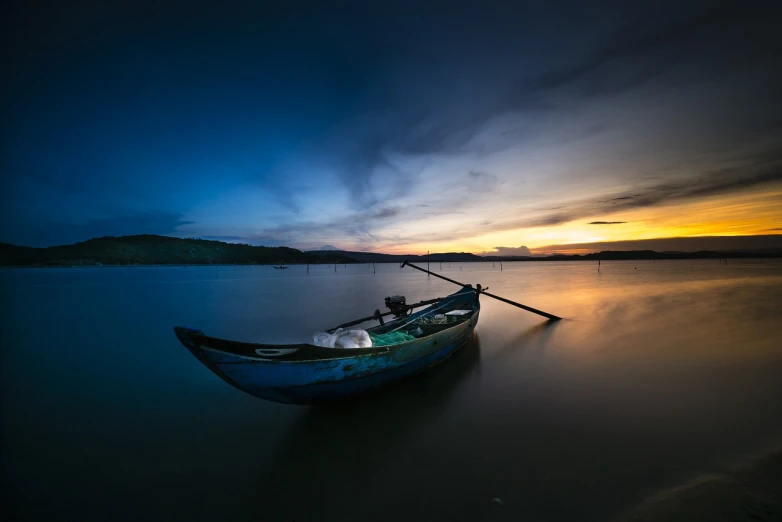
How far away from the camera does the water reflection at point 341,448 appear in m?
3.73

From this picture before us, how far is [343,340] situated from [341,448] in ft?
5.64

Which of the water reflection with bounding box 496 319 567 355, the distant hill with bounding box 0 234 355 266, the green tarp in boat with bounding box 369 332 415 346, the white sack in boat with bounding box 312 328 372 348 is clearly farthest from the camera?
the distant hill with bounding box 0 234 355 266

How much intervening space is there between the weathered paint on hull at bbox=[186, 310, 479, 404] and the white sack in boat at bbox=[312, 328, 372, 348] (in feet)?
1.65

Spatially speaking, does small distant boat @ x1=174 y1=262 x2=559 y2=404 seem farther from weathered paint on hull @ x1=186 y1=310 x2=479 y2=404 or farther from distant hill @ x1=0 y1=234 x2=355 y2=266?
distant hill @ x1=0 y1=234 x2=355 y2=266

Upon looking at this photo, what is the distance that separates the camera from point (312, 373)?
4.48 metres

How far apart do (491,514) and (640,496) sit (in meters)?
1.90

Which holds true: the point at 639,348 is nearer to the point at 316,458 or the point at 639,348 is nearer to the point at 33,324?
the point at 316,458

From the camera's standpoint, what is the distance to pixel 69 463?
14.8 feet

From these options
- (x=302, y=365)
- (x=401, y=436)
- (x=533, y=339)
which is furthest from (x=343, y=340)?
(x=533, y=339)

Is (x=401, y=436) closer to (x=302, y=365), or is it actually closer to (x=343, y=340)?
(x=343, y=340)

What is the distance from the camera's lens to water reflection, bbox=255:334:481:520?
3.73 metres

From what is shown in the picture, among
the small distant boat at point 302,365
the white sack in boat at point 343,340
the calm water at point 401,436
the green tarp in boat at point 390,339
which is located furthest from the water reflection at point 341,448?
the white sack in boat at point 343,340

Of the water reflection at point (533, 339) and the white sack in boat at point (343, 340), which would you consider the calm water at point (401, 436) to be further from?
the white sack in boat at point (343, 340)

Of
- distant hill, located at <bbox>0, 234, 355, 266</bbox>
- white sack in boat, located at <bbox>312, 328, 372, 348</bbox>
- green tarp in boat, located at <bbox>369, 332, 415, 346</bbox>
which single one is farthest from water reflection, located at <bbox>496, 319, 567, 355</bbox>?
distant hill, located at <bbox>0, 234, 355, 266</bbox>
